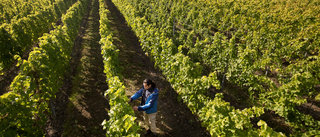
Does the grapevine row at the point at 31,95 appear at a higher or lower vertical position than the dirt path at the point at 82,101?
higher

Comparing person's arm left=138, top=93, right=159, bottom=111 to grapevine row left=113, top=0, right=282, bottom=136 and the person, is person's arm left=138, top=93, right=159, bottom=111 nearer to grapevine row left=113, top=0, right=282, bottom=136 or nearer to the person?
the person

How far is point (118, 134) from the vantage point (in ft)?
13.4

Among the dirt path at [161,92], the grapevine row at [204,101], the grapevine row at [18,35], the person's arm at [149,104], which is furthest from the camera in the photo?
the grapevine row at [18,35]

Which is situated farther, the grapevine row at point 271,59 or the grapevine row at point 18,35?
the grapevine row at point 18,35

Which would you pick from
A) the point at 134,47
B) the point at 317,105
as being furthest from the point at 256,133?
the point at 134,47

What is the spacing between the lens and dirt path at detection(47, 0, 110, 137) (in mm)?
6586

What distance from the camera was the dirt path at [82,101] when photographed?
21.6 feet

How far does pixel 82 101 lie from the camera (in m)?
8.05

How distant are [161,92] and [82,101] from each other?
4.09m

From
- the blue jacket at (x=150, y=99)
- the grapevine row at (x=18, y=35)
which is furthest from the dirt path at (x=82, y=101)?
the grapevine row at (x=18, y=35)

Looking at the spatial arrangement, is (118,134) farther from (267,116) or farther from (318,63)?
(318,63)

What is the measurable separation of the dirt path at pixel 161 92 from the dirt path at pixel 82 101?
1627mm

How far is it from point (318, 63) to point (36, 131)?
11.7 metres

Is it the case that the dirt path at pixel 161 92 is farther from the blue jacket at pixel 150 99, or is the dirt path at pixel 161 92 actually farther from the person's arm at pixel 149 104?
the person's arm at pixel 149 104
